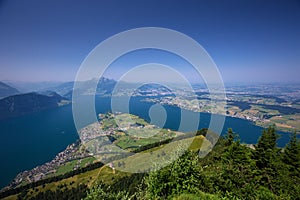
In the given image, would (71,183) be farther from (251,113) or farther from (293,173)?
(251,113)

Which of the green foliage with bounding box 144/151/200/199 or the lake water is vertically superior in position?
the green foliage with bounding box 144/151/200/199

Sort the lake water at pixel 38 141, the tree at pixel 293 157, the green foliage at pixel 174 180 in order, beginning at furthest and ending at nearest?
the lake water at pixel 38 141
the tree at pixel 293 157
the green foliage at pixel 174 180

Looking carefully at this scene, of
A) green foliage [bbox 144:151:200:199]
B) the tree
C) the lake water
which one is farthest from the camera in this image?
the lake water

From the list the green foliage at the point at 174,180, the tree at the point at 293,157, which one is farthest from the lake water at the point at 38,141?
the green foliage at the point at 174,180

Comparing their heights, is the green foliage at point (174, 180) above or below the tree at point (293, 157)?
above

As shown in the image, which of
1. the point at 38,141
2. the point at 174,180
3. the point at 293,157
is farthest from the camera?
the point at 38,141

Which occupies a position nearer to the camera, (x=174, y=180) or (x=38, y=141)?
(x=174, y=180)

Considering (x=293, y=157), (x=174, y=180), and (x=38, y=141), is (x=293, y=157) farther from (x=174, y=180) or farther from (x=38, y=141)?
(x=38, y=141)

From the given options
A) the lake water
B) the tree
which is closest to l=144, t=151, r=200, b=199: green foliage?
the tree

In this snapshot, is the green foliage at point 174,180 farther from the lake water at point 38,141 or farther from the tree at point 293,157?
the lake water at point 38,141

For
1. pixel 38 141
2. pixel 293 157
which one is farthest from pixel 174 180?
pixel 38 141

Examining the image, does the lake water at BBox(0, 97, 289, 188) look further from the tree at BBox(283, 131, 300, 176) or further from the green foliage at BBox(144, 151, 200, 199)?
the green foliage at BBox(144, 151, 200, 199)

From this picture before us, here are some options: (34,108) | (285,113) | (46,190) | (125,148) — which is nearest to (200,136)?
(125,148)
